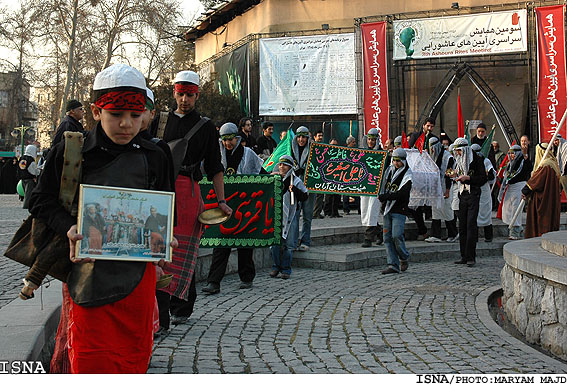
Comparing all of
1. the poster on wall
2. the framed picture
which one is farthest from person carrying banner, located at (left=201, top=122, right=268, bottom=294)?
the poster on wall

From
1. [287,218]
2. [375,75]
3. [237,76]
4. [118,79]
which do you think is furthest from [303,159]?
[237,76]

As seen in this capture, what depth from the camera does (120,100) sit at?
344 cm

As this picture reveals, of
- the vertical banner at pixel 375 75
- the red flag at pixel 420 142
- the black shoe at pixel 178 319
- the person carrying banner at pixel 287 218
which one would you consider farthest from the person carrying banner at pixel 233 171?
the vertical banner at pixel 375 75

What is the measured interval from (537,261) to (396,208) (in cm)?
436

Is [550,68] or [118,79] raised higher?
[550,68]

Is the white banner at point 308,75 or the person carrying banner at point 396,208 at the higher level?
the white banner at point 308,75

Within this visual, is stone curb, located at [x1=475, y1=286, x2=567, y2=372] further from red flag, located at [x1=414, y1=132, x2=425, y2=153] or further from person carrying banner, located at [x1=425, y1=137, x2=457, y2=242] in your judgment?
red flag, located at [x1=414, y1=132, x2=425, y2=153]

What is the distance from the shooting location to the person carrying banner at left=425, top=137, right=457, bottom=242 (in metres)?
14.2

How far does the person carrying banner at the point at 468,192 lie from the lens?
11.7m

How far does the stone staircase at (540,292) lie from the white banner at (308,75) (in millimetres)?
23422

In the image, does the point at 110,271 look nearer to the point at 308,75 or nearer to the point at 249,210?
the point at 249,210

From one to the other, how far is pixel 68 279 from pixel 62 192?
378 mm

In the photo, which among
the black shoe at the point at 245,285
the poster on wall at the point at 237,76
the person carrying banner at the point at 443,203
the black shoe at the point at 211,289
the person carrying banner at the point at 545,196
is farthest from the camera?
the poster on wall at the point at 237,76

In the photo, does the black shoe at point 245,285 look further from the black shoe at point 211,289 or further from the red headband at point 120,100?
the red headband at point 120,100
